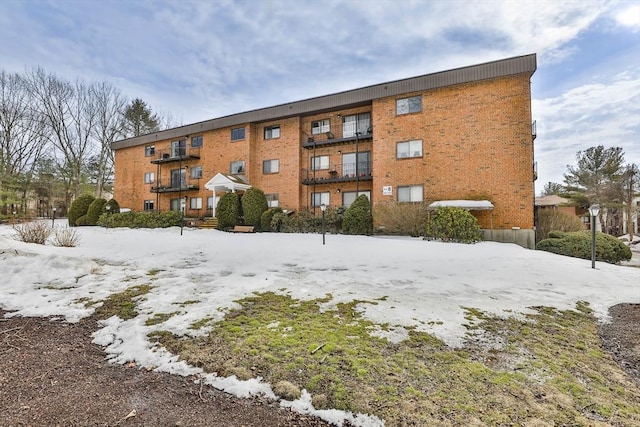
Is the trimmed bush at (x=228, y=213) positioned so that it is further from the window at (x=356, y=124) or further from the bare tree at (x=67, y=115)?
the bare tree at (x=67, y=115)

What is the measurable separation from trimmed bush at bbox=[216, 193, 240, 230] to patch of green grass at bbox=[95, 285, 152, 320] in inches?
524

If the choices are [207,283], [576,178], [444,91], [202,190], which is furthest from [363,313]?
[576,178]

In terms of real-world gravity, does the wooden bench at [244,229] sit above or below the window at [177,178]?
below

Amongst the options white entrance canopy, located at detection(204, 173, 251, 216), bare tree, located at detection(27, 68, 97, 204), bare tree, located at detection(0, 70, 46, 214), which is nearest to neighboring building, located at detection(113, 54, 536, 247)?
white entrance canopy, located at detection(204, 173, 251, 216)

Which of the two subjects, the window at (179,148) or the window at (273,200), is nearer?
the window at (273,200)

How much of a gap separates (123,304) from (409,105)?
56.9ft

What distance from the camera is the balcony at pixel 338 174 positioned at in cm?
1877

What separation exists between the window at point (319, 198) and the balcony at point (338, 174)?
3.06 feet

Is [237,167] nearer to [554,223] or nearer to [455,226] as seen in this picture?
[455,226]

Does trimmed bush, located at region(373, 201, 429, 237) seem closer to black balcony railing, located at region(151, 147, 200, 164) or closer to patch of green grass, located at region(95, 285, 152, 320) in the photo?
patch of green grass, located at region(95, 285, 152, 320)

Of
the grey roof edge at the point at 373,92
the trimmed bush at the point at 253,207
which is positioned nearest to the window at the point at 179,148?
the grey roof edge at the point at 373,92

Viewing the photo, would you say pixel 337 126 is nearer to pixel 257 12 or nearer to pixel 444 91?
pixel 444 91

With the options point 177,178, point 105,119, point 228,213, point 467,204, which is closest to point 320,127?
point 228,213

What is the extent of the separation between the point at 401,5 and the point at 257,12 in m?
5.73
